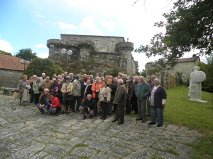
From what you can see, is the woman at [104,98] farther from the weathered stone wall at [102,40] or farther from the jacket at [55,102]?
the weathered stone wall at [102,40]

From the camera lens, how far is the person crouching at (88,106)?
43.4 feet

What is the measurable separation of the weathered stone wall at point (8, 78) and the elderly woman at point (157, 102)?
32748mm

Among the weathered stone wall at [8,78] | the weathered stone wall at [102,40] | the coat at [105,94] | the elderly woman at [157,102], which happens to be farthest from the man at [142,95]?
the weathered stone wall at [102,40]

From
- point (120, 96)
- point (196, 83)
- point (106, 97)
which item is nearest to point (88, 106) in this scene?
point (106, 97)

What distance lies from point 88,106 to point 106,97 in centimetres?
105

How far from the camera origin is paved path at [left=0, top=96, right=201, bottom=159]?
9.17 metres

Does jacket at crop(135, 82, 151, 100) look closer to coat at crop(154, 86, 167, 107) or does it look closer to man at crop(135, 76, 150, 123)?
man at crop(135, 76, 150, 123)

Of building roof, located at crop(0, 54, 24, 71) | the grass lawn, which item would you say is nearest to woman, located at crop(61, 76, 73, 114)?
the grass lawn

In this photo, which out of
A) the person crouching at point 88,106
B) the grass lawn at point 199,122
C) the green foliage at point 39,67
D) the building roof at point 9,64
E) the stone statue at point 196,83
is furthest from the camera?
the building roof at point 9,64

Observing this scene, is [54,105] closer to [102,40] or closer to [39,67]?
[39,67]

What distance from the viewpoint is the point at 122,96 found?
12.2 m

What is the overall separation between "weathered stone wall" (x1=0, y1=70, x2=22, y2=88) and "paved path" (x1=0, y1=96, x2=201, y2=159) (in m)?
29.3

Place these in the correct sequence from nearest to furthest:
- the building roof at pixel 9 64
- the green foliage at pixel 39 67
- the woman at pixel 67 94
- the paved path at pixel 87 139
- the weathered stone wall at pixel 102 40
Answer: the paved path at pixel 87 139 → the woman at pixel 67 94 → the green foliage at pixel 39 67 → the building roof at pixel 9 64 → the weathered stone wall at pixel 102 40

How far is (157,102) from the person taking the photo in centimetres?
1173
